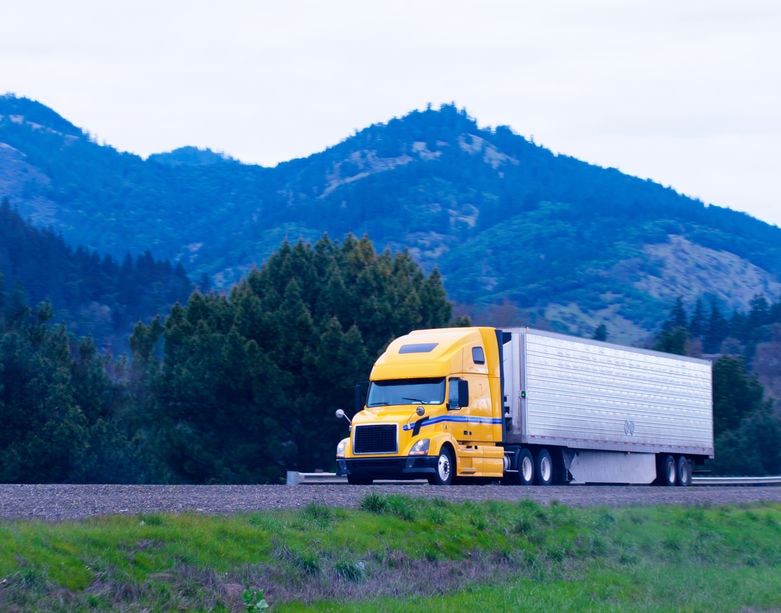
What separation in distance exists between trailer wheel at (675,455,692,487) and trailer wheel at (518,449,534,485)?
32.5ft

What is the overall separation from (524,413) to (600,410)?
4.48 metres

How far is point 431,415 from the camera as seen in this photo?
26.5 meters

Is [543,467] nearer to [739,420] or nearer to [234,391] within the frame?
[234,391]

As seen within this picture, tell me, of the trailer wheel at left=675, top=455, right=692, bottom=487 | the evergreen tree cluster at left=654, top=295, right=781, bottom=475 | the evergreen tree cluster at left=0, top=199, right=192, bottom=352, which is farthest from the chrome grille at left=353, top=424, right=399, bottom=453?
the evergreen tree cluster at left=0, top=199, right=192, bottom=352

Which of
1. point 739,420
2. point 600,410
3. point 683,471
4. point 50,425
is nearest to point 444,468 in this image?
point 600,410

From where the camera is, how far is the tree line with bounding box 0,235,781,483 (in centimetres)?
4653

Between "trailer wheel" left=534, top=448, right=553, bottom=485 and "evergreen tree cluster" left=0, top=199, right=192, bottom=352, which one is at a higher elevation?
"evergreen tree cluster" left=0, top=199, right=192, bottom=352

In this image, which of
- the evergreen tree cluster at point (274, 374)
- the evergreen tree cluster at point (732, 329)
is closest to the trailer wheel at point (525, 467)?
the evergreen tree cluster at point (274, 374)

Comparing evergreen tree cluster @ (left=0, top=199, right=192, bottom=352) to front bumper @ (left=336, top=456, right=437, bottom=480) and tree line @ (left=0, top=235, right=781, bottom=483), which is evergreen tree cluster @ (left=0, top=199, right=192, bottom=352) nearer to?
tree line @ (left=0, top=235, right=781, bottom=483)

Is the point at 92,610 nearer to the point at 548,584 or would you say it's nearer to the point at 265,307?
the point at 548,584

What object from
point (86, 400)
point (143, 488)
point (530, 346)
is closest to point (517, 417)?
point (530, 346)

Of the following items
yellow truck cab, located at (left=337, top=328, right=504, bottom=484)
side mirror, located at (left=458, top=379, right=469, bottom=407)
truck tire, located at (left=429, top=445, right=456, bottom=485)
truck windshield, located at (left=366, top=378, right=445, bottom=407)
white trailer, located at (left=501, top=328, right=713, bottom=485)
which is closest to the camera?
yellow truck cab, located at (left=337, top=328, right=504, bottom=484)

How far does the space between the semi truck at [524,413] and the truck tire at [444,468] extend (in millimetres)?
23

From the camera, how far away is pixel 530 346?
102ft
